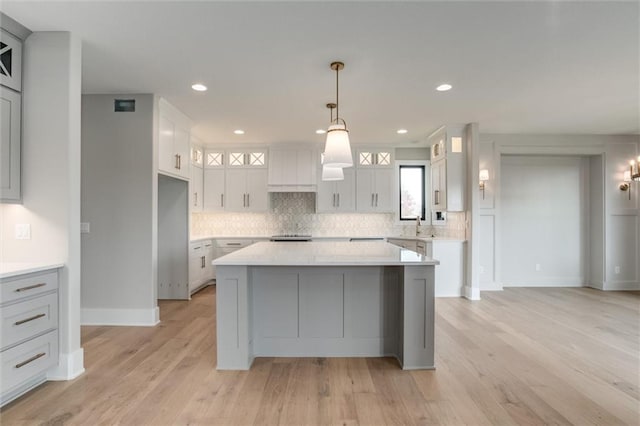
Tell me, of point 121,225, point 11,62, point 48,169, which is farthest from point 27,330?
point 11,62

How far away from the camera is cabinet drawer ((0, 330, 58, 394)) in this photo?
2.05 metres

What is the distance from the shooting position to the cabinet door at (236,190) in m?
6.20

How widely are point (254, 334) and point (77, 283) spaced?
4.80ft

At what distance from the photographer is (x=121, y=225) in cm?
370

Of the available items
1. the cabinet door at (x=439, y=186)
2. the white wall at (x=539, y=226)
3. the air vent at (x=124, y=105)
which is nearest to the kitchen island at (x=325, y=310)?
the air vent at (x=124, y=105)

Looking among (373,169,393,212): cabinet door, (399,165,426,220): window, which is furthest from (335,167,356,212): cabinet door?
(399,165,426,220): window

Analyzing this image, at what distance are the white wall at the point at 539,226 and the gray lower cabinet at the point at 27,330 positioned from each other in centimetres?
619

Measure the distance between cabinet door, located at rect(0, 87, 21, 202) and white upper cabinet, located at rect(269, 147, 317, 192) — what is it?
390cm

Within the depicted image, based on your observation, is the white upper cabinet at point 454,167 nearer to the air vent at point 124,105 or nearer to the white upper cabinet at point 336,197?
the white upper cabinet at point 336,197

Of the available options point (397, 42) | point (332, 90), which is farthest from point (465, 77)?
point (332, 90)

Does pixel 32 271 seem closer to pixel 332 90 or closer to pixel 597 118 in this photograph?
pixel 332 90

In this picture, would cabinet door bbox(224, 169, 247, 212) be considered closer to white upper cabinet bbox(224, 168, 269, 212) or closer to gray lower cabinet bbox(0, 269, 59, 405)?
white upper cabinet bbox(224, 168, 269, 212)

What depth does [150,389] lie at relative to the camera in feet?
7.66

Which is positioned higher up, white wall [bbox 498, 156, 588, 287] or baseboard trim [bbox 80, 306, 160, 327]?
white wall [bbox 498, 156, 588, 287]
